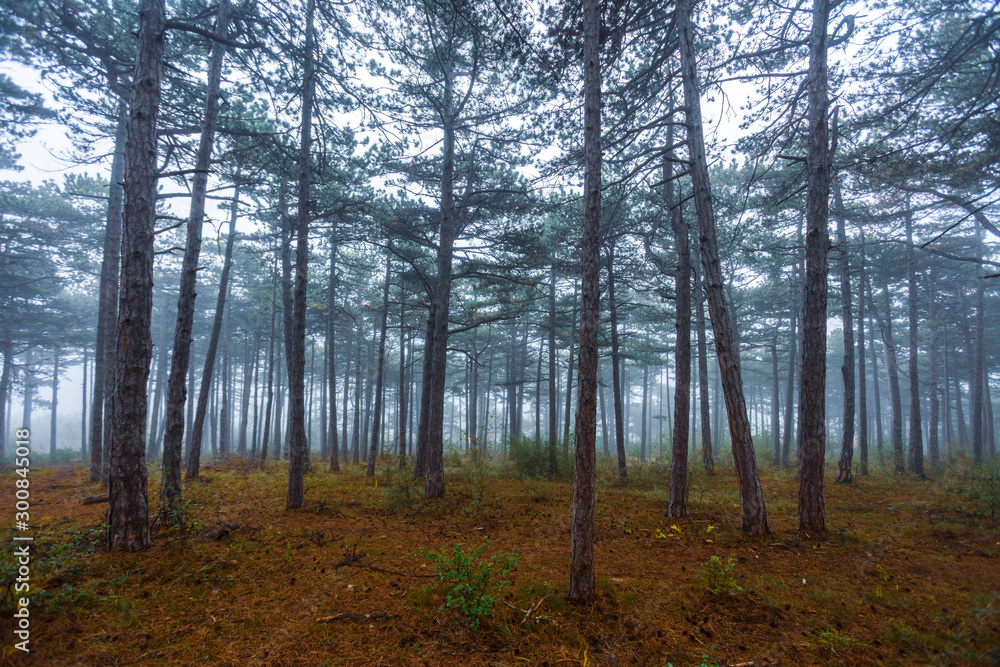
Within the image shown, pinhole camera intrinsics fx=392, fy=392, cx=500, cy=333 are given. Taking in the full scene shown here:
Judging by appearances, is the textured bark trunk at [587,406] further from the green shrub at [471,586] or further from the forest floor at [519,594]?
the green shrub at [471,586]

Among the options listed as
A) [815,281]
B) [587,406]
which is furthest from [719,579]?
[815,281]

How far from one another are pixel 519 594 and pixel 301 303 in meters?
7.26

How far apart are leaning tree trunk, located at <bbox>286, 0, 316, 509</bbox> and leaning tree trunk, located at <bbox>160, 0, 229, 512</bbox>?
1578mm

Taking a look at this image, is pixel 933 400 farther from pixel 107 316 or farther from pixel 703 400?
pixel 107 316

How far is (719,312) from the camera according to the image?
699 centimetres

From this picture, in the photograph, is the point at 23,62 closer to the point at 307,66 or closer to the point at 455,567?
the point at 307,66

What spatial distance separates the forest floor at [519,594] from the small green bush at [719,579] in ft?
0.19

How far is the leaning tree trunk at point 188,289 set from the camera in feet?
24.7

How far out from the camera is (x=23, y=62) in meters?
9.14

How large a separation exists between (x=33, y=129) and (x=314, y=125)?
29.9ft

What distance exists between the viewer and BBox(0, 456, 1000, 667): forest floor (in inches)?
137

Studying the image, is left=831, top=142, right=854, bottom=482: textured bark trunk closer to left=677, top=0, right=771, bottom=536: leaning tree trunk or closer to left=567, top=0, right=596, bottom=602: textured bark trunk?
left=677, top=0, right=771, bottom=536: leaning tree trunk

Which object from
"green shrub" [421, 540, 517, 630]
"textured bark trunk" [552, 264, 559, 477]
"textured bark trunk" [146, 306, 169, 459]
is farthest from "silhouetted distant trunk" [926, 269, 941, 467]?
"textured bark trunk" [146, 306, 169, 459]

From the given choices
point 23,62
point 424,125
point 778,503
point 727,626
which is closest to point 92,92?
point 23,62
